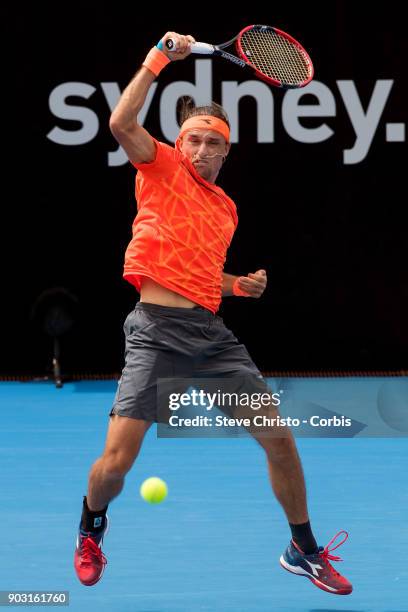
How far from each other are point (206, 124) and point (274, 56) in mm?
807

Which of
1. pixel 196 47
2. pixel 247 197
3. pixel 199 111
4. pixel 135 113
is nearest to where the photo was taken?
pixel 135 113

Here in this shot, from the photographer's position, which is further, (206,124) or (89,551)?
(206,124)

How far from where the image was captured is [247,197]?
28.8 ft

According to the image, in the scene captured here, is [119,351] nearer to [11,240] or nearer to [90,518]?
[11,240]

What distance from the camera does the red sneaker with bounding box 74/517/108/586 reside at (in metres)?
3.76

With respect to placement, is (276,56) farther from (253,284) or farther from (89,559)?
(89,559)

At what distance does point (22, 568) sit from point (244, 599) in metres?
0.86

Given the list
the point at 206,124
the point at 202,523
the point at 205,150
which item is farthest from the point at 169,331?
the point at 202,523

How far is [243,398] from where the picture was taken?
3.79 metres

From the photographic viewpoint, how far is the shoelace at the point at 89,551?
3799 mm

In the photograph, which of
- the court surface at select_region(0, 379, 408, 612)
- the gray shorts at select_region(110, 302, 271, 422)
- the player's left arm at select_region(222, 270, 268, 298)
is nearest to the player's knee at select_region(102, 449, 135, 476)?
the gray shorts at select_region(110, 302, 271, 422)

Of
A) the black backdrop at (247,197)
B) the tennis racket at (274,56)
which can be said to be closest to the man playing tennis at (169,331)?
the tennis racket at (274,56)

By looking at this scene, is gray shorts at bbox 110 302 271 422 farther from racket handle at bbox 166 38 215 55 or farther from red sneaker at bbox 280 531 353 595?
racket handle at bbox 166 38 215 55

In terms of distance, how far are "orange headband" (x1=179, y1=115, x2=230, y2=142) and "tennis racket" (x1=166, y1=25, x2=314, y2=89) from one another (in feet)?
1.40
